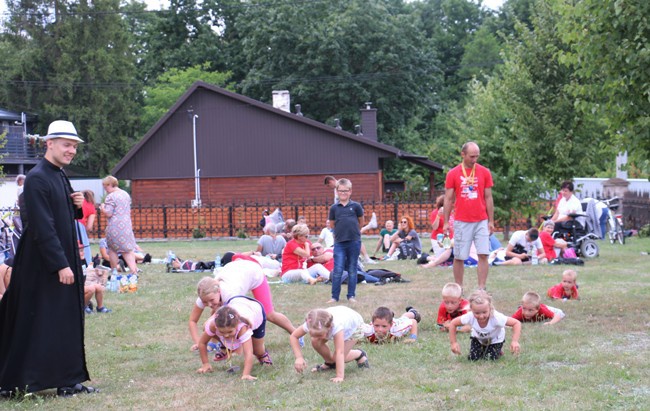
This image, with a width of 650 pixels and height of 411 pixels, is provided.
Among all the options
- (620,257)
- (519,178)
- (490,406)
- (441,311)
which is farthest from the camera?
(519,178)

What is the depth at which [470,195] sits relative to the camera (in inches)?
480

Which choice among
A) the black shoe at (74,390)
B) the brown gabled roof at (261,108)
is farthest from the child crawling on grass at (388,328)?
the brown gabled roof at (261,108)

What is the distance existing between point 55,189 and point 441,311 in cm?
463

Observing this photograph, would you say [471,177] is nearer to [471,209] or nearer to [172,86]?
[471,209]

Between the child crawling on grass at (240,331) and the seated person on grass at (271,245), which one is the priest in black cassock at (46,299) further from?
the seated person on grass at (271,245)

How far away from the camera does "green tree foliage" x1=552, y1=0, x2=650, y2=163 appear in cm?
1040

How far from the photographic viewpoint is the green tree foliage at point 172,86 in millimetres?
59159

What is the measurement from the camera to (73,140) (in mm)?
7453

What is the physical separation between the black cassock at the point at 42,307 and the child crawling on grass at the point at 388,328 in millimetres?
3092

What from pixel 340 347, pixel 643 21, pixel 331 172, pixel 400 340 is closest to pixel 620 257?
pixel 643 21

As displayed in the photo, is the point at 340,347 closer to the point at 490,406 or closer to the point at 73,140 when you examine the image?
the point at 490,406

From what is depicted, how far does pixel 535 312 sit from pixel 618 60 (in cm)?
301

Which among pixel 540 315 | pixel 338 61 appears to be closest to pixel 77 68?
pixel 338 61

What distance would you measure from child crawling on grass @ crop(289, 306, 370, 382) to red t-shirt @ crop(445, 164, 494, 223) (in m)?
4.33
